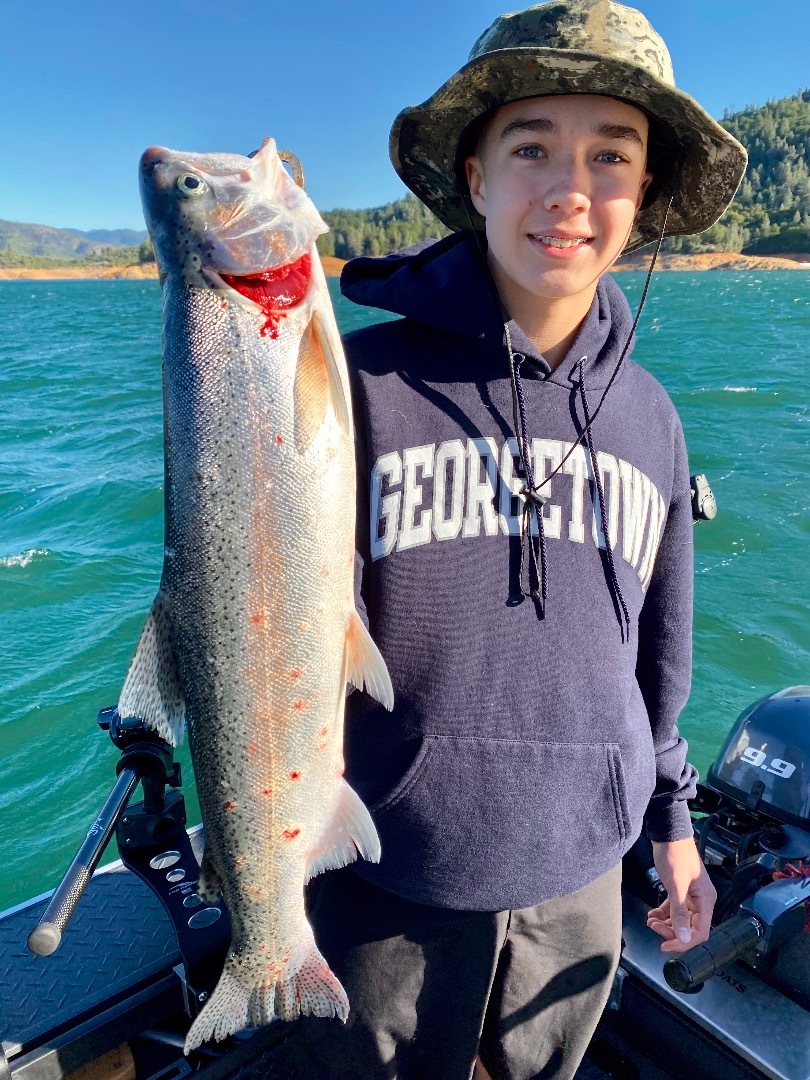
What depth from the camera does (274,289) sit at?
1891 millimetres

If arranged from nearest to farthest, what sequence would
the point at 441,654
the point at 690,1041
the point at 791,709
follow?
the point at 441,654
the point at 690,1041
the point at 791,709

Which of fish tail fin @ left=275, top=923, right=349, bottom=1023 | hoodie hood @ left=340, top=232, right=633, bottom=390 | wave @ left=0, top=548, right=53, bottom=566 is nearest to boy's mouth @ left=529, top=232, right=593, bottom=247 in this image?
hoodie hood @ left=340, top=232, right=633, bottom=390

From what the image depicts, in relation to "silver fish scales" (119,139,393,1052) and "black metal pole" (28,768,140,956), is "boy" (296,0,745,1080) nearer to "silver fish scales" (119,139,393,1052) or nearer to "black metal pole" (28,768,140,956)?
"silver fish scales" (119,139,393,1052)

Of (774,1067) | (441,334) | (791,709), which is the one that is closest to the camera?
(441,334)

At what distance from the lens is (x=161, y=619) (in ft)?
6.45

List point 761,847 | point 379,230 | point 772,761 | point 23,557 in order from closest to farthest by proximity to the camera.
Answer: point 761,847, point 772,761, point 23,557, point 379,230

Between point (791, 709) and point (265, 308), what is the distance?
3088mm

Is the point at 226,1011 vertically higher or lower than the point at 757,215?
lower

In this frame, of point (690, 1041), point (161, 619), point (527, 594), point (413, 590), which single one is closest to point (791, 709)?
point (690, 1041)

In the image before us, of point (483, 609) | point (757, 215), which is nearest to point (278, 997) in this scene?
point (483, 609)

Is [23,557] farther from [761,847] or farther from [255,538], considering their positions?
[255,538]

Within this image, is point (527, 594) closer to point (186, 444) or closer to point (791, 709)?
point (186, 444)

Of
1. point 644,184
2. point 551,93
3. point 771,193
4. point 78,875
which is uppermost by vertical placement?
point 771,193

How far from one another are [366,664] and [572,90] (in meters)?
1.56
